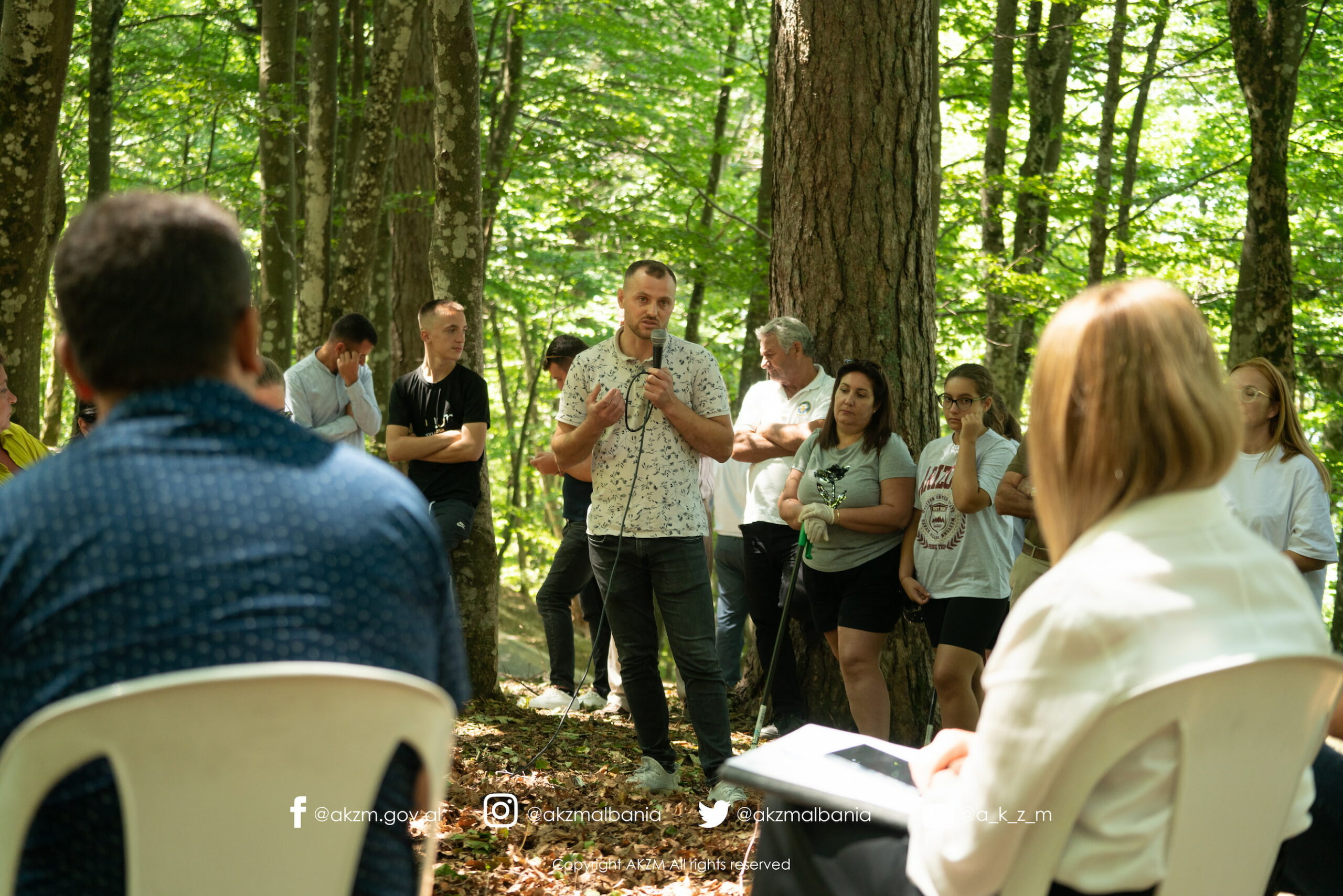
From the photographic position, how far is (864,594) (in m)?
5.02

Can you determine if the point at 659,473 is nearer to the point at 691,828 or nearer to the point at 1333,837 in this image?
the point at 691,828

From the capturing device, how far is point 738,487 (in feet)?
23.5

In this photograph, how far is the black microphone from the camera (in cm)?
464

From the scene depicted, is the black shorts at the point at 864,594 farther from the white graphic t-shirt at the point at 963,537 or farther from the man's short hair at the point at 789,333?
the man's short hair at the point at 789,333

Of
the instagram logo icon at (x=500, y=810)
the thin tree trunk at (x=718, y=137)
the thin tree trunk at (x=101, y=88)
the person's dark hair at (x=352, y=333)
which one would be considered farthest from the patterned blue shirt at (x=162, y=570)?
the thin tree trunk at (x=718, y=137)

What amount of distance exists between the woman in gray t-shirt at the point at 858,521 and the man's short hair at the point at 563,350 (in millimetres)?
2427

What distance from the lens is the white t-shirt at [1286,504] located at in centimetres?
A: 427

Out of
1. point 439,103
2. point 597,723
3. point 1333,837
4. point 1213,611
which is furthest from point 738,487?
point 1213,611

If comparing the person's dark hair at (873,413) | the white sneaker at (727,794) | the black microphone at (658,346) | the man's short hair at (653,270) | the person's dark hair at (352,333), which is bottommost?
the white sneaker at (727,794)

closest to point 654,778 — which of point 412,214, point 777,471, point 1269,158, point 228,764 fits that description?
point 777,471

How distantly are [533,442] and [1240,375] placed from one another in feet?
56.7

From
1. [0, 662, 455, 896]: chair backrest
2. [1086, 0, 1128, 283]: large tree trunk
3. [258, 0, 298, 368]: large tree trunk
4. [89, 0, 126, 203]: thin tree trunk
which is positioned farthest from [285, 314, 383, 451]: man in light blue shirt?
[1086, 0, 1128, 283]: large tree trunk

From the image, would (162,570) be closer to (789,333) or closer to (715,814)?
(715,814)

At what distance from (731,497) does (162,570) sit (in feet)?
19.3
